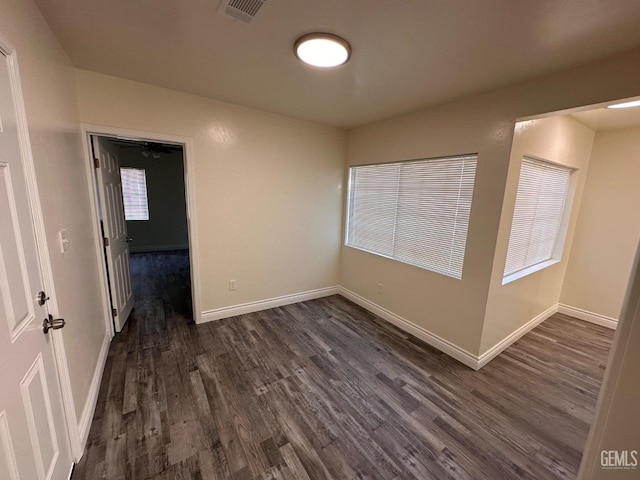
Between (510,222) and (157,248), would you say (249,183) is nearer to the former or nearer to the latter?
(510,222)

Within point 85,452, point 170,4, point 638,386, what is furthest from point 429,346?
point 170,4

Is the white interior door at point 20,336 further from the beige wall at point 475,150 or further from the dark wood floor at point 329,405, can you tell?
the beige wall at point 475,150

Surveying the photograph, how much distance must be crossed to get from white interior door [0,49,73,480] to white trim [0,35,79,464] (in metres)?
0.02

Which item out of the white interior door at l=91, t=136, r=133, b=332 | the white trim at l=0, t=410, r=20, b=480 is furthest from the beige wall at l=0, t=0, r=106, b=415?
the white trim at l=0, t=410, r=20, b=480

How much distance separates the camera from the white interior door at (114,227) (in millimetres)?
2570

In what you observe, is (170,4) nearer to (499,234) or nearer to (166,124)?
(166,124)

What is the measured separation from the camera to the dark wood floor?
153 centimetres

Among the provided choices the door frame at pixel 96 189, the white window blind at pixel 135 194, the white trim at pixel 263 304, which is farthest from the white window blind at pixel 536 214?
the white window blind at pixel 135 194

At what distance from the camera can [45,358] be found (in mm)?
1216

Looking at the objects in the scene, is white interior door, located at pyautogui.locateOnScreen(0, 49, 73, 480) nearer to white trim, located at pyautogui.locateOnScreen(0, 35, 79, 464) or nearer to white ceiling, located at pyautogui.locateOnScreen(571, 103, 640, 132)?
white trim, located at pyautogui.locateOnScreen(0, 35, 79, 464)

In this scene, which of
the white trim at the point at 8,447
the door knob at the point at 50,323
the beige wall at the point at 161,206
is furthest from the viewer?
the beige wall at the point at 161,206

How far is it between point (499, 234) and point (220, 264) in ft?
9.36

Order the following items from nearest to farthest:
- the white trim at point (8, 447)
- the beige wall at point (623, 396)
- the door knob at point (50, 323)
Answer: the beige wall at point (623, 396) < the white trim at point (8, 447) < the door knob at point (50, 323)

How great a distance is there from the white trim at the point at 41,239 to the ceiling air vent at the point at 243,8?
0.91 metres
